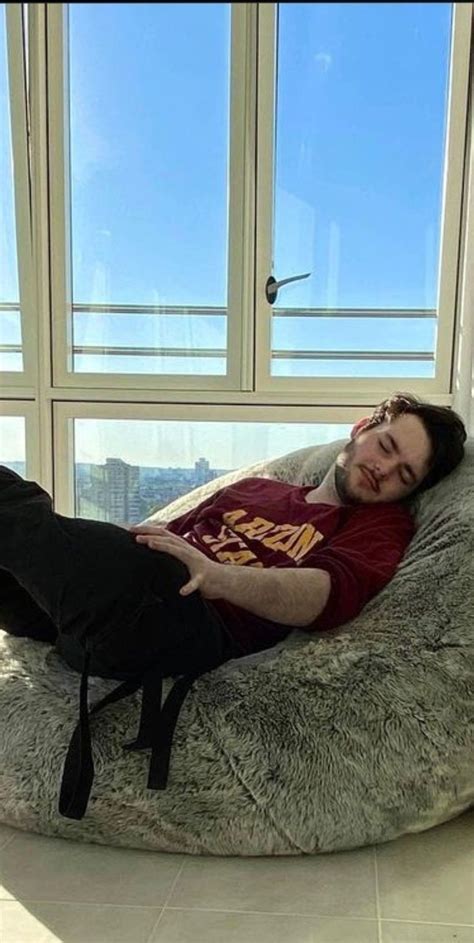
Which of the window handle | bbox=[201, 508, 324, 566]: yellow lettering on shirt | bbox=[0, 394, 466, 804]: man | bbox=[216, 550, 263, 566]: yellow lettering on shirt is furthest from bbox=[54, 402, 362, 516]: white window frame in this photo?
bbox=[216, 550, 263, 566]: yellow lettering on shirt

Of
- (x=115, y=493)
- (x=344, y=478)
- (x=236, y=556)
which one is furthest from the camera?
(x=115, y=493)

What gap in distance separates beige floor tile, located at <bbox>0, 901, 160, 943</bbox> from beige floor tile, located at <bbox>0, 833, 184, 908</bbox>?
0.02 metres

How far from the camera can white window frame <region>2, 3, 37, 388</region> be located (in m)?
2.48

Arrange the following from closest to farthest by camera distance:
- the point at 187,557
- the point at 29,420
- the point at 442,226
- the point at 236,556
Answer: the point at 187,557
the point at 236,556
the point at 442,226
the point at 29,420

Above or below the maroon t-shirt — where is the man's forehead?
above

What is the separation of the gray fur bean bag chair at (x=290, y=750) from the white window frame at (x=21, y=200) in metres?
1.55

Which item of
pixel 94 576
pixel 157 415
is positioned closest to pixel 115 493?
pixel 157 415

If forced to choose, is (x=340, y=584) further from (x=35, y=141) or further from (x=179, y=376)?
(x=35, y=141)

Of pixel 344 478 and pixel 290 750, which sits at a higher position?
pixel 344 478

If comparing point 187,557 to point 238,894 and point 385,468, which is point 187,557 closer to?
point 238,894

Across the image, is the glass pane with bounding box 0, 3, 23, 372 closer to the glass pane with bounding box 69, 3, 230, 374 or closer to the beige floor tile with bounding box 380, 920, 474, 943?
the glass pane with bounding box 69, 3, 230, 374

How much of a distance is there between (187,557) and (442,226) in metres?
1.67

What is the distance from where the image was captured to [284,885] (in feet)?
3.63

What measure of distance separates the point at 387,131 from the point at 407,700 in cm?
185
